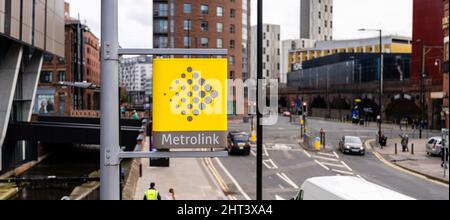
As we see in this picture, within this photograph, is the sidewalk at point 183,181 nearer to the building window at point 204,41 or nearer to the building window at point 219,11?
the building window at point 204,41

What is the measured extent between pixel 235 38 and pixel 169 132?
5899 centimetres

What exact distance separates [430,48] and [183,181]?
122ft

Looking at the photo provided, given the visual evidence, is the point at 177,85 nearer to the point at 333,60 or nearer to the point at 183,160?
the point at 183,160

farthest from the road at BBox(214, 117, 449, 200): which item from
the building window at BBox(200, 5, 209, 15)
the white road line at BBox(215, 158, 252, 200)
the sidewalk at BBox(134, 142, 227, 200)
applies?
the building window at BBox(200, 5, 209, 15)

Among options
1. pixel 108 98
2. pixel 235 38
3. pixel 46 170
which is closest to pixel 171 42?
pixel 235 38

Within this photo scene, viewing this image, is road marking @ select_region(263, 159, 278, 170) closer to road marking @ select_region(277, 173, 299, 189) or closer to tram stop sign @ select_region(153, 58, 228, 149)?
road marking @ select_region(277, 173, 299, 189)

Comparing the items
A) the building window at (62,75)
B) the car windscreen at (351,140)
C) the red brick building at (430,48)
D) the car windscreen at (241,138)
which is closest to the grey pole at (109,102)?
the car windscreen at (241,138)

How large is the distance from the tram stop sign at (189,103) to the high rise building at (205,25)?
176 feet

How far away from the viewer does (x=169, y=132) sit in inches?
157

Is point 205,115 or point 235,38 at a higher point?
point 235,38

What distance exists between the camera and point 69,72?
5728 cm
